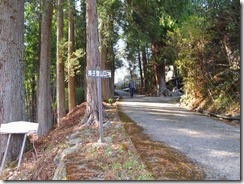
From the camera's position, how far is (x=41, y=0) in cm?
822

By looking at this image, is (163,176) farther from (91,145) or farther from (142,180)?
(91,145)

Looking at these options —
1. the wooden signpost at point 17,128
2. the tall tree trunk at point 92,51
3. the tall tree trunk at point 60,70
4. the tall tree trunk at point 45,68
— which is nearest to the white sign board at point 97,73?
the wooden signpost at point 17,128

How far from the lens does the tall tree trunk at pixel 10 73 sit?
5.29 meters

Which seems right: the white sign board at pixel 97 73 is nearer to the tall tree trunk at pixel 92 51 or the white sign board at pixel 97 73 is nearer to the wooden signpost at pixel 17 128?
the wooden signpost at pixel 17 128

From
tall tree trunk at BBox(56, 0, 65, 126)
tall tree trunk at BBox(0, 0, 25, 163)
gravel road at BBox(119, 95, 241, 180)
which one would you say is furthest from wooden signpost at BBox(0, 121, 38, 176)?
tall tree trunk at BBox(56, 0, 65, 126)

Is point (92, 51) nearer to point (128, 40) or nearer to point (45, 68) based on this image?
point (45, 68)

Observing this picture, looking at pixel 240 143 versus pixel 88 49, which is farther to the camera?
pixel 88 49

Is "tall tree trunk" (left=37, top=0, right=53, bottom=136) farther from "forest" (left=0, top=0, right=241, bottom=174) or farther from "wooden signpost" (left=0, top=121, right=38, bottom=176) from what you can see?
"wooden signpost" (left=0, top=121, right=38, bottom=176)

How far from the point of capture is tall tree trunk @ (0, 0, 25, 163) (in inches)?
208

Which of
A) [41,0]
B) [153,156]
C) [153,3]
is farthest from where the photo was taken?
[153,3]

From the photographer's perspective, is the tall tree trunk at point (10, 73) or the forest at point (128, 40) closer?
the tall tree trunk at point (10, 73)

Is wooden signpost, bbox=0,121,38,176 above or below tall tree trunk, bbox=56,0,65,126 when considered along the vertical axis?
below

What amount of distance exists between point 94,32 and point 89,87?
4.49 feet

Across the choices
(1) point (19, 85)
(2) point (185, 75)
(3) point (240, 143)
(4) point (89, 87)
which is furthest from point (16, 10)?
(2) point (185, 75)
